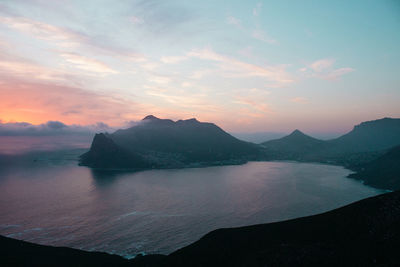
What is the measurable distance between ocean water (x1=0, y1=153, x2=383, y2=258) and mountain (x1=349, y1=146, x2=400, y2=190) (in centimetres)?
1078

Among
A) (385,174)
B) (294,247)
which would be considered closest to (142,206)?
(294,247)

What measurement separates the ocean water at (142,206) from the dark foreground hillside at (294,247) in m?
7.95

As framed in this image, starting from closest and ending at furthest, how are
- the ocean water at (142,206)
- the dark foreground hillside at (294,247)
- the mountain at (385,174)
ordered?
the dark foreground hillside at (294,247) → the ocean water at (142,206) → the mountain at (385,174)

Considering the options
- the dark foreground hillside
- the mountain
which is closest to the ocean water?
the dark foreground hillside

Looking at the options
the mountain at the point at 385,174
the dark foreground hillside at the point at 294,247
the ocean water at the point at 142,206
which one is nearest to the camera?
the dark foreground hillside at the point at 294,247

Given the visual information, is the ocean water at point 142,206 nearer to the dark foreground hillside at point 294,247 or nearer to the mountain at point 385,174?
the dark foreground hillside at point 294,247

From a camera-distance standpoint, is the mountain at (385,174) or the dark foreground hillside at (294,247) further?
the mountain at (385,174)

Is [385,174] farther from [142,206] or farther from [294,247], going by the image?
[294,247]

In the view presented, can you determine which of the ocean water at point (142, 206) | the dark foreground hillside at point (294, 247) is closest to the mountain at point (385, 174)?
the ocean water at point (142, 206)

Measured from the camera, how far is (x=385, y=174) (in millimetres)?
149250

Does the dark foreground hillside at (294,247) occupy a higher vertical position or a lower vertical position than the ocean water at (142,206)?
higher

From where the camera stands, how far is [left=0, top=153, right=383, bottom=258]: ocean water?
63750mm

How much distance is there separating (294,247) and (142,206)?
70.7 m

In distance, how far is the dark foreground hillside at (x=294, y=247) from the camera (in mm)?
32188
